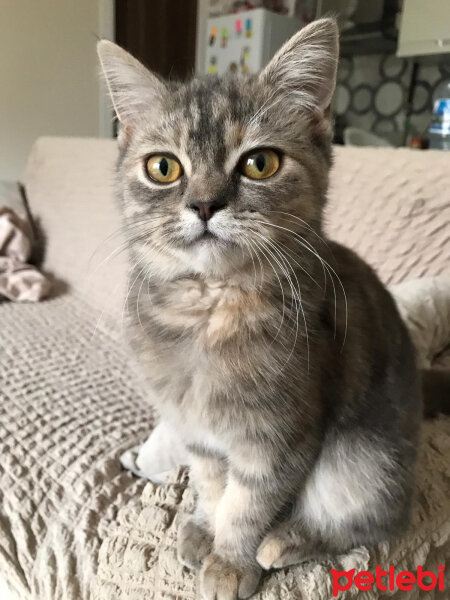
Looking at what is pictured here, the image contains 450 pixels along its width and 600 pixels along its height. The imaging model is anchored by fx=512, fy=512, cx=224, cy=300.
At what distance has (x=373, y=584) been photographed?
747mm

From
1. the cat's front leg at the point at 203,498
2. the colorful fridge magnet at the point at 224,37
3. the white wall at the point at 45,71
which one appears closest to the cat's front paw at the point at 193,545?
the cat's front leg at the point at 203,498

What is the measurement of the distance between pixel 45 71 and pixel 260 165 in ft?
8.94

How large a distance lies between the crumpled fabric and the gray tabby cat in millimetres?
1272

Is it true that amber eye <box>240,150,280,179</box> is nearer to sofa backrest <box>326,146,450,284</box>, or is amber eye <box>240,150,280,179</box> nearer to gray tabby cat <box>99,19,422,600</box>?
gray tabby cat <box>99,19,422,600</box>

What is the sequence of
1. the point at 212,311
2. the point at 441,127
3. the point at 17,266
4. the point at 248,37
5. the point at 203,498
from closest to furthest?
the point at 212,311, the point at 203,498, the point at 17,266, the point at 441,127, the point at 248,37

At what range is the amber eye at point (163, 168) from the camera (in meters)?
0.71

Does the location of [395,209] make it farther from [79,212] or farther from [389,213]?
[79,212]

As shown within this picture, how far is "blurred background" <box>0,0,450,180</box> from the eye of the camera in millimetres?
2752

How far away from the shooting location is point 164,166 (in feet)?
2.36

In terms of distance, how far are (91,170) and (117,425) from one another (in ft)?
4.09

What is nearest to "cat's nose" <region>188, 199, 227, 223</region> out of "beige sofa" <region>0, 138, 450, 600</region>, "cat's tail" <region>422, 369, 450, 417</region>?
"beige sofa" <region>0, 138, 450, 600</region>

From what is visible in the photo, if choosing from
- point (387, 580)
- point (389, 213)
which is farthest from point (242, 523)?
point (389, 213)

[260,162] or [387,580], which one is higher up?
[260,162]

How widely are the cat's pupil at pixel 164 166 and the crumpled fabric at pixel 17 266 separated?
138cm
